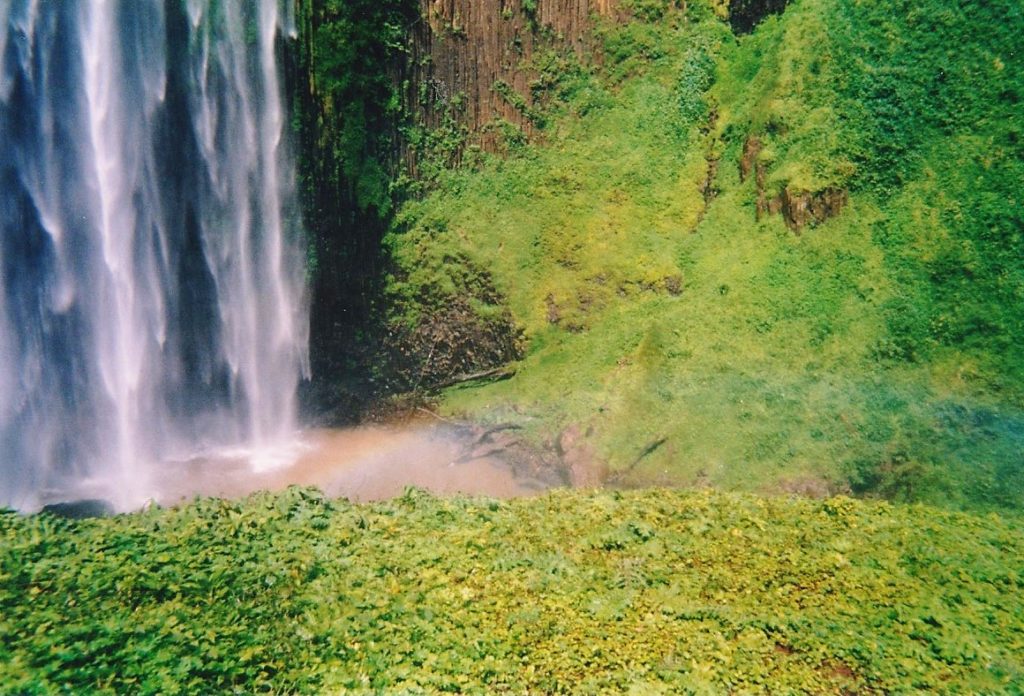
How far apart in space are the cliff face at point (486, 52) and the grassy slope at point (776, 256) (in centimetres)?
64

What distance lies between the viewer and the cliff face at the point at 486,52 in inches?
466

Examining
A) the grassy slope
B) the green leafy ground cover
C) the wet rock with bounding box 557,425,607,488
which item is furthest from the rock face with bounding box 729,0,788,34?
the green leafy ground cover

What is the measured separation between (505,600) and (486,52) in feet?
30.3

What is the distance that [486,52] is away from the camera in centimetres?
1226

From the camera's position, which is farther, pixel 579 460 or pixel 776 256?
pixel 776 256

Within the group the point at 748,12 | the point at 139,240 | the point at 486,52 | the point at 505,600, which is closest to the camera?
the point at 505,600

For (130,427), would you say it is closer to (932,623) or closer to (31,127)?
(31,127)

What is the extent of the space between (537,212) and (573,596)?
7553 mm

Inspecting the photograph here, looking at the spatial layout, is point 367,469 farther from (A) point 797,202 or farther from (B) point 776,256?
(A) point 797,202

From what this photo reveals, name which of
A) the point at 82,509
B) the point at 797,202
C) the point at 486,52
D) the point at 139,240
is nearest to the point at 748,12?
the point at 797,202

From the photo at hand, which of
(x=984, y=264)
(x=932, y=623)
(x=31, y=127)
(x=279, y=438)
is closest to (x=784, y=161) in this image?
(x=984, y=264)

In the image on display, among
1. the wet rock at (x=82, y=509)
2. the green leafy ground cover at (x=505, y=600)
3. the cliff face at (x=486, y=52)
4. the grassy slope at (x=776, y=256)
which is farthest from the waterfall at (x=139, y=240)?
the green leafy ground cover at (x=505, y=600)

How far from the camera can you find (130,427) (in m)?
10.8

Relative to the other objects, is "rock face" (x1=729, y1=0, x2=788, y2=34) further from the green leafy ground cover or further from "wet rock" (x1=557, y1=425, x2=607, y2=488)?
the green leafy ground cover
